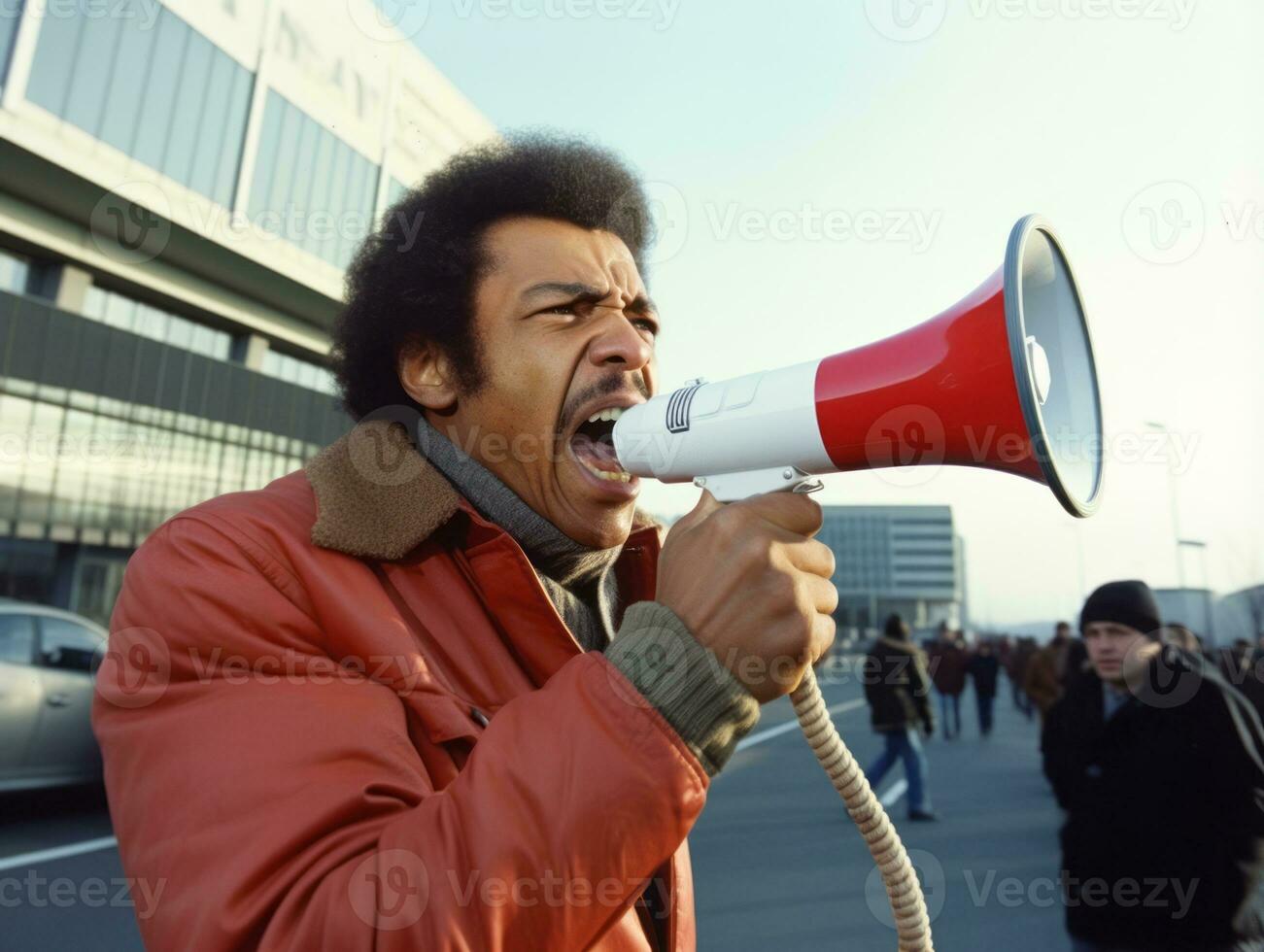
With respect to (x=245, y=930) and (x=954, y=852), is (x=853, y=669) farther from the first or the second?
(x=245, y=930)

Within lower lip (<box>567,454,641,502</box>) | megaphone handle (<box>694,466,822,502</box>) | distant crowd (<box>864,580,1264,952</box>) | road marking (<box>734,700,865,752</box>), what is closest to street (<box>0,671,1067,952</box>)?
distant crowd (<box>864,580,1264,952</box>)

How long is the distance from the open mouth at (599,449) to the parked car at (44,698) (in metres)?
5.94

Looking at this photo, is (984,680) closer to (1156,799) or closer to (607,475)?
(1156,799)

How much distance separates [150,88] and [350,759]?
21445mm

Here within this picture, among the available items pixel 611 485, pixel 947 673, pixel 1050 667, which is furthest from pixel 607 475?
pixel 947 673

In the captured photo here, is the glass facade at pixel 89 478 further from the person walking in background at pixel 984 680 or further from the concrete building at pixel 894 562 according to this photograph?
the concrete building at pixel 894 562

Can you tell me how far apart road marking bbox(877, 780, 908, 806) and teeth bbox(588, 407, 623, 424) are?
7.83 metres

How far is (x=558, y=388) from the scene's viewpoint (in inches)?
67.9

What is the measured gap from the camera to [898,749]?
8.41m

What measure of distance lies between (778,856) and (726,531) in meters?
6.00

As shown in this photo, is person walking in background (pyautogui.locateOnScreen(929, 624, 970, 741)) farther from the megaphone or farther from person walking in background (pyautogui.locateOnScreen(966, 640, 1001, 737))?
the megaphone

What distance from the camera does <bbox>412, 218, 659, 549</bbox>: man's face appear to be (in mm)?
1694

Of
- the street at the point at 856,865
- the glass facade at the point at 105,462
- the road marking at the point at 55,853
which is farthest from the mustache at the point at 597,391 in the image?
the glass facade at the point at 105,462

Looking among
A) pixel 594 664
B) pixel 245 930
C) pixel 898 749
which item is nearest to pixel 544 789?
pixel 594 664
